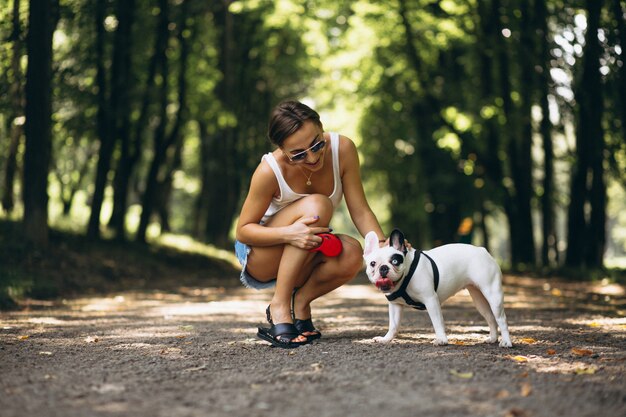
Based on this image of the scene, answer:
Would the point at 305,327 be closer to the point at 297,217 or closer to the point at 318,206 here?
the point at 297,217

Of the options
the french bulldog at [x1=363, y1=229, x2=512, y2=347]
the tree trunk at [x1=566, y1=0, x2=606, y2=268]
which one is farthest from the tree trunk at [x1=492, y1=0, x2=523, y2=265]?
the french bulldog at [x1=363, y1=229, x2=512, y2=347]

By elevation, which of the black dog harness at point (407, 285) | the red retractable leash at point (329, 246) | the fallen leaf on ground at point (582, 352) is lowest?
the fallen leaf on ground at point (582, 352)

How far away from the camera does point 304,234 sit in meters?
6.35

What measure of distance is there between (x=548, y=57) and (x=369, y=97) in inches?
344

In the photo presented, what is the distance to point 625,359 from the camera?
5.65 meters

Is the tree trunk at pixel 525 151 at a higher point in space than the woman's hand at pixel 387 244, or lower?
higher

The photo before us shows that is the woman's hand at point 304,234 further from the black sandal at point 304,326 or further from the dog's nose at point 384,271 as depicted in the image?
the dog's nose at point 384,271

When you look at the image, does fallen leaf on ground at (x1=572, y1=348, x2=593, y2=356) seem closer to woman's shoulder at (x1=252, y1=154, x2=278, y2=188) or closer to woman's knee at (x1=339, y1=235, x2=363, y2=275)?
woman's knee at (x1=339, y1=235, x2=363, y2=275)

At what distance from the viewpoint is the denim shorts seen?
268 inches

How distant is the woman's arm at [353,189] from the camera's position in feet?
21.9

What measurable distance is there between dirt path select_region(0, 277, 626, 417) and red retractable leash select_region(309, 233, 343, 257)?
74 centimetres

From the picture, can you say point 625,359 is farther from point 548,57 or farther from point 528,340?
point 548,57

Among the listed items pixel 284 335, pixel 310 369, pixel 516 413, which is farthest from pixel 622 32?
pixel 516 413

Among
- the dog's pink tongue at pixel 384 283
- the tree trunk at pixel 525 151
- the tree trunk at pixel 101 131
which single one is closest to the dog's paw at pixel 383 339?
the dog's pink tongue at pixel 384 283
